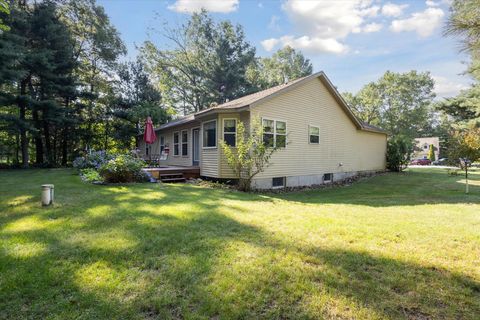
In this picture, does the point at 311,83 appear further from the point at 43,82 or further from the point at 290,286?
the point at 43,82

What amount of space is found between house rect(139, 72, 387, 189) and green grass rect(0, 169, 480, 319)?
18.1 ft

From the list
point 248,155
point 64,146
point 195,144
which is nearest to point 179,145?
point 195,144

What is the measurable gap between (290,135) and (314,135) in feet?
5.90

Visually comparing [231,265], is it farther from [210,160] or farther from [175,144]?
[175,144]

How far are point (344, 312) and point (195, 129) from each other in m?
12.0

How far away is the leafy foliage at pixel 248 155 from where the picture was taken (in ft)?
29.8

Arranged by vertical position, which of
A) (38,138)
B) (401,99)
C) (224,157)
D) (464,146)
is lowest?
(224,157)

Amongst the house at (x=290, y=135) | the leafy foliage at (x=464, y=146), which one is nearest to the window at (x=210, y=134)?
the house at (x=290, y=135)

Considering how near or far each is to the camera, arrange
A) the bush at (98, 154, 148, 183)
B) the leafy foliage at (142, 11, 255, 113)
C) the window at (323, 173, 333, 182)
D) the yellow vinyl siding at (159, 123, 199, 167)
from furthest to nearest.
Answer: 1. the leafy foliage at (142, 11, 255, 113)
2. the yellow vinyl siding at (159, 123, 199, 167)
3. the window at (323, 173, 333, 182)
4. the bush at (98, 154, 148, 183)

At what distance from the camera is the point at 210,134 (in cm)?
1100

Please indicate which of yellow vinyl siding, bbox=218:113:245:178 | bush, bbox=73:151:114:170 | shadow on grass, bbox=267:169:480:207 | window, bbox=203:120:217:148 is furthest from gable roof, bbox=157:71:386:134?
bush, bbox=73:151:114:170

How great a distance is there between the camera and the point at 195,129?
1348cm

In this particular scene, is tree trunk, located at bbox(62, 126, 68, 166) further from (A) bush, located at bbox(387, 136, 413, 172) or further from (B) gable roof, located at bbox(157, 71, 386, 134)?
(A) bush, located at bbox(387, 136, 413, 172)

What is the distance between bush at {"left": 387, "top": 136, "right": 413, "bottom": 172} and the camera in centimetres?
1814
